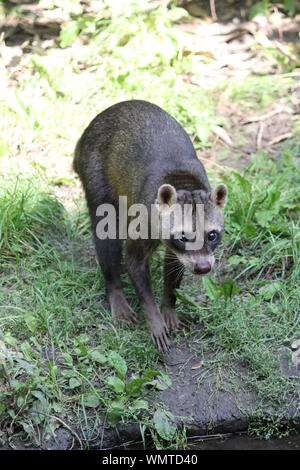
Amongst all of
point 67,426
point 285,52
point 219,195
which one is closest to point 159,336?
point 67,426

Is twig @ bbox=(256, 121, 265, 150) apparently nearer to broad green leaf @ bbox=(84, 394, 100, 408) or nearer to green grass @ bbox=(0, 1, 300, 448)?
green grass @ bbox=(0, 1, 300, 448)

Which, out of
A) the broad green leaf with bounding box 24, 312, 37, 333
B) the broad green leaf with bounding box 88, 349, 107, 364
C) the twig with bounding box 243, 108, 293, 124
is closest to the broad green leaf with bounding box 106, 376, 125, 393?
the broad green leaf with bounding box 88, 349, 107, 364

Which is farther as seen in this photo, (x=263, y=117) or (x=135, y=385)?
(x=263, y=117)

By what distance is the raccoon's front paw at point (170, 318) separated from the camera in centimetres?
639

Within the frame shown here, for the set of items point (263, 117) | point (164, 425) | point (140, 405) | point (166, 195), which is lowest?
→ point (164, 425)

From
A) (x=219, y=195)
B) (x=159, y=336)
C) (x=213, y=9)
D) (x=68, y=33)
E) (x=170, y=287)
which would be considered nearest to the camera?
(x=219, y=195)

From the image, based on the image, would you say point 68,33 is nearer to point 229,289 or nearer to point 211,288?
point 211,288

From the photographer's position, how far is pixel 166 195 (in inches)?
228

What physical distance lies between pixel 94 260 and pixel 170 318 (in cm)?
110

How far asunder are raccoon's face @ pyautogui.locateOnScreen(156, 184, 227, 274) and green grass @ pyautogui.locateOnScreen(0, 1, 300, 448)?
2.29 ft

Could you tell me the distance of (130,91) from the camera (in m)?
8.70

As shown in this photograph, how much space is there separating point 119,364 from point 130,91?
376 centimetres

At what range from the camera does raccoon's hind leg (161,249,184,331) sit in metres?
6.26

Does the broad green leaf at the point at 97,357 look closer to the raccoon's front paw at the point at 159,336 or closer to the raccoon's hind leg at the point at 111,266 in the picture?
the raccoon's front paw at the point at 159,336
